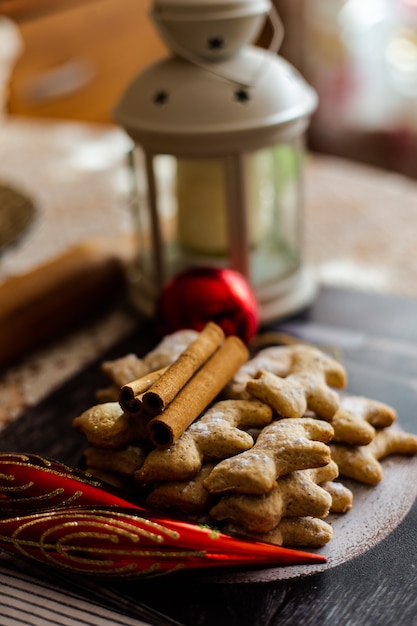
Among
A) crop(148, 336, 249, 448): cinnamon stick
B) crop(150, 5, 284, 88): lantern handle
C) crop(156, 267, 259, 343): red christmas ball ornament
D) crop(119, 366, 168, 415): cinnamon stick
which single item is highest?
crop(150, 5, 284, 88): lantern handle

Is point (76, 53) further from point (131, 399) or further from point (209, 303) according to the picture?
point (131, 399)

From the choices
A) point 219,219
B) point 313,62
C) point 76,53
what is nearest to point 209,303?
point 219,219

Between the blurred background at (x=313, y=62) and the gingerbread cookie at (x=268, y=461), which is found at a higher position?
the gingerbread cookie at (x=268, y=461)

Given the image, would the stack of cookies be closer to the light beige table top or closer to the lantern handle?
the light beige table top

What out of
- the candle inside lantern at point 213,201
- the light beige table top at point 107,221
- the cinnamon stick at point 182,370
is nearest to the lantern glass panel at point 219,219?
the candle inside lantern at point 213,201

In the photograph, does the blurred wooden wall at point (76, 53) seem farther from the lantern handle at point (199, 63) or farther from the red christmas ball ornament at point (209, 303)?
the red christmas ball ornament at point (209, 303)

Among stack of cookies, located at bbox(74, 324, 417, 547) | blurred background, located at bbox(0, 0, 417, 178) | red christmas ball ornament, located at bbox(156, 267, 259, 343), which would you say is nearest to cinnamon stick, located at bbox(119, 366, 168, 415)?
stack of cookies, located at bbox(74, 324, 417, 547)
